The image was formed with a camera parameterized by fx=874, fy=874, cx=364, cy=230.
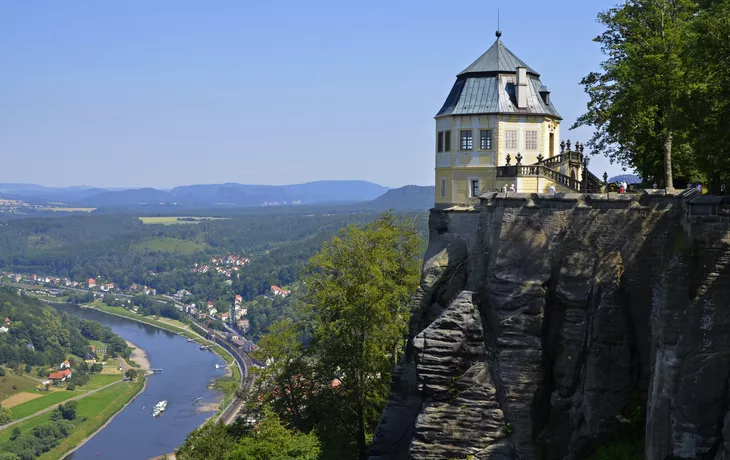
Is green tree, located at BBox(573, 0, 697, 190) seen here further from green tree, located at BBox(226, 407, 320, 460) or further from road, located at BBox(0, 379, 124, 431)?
road, located at BBox(0, 379, 124, 431)

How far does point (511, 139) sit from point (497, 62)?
407cm

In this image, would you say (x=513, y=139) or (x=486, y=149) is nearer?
(x=486, y=149)

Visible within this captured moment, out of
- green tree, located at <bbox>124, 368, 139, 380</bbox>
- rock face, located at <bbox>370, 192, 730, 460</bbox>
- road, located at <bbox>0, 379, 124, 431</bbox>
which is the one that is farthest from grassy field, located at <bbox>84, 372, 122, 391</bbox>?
rock face, located at <bbox>370, 192, 730, 460</bbox>

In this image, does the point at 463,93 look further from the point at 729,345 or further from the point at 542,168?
the point at 729,345

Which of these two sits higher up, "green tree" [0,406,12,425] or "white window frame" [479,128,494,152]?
"white window frame" [479,128,494,152]

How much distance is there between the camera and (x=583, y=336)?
2848 centimetres

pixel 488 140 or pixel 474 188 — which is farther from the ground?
pixel 488 140

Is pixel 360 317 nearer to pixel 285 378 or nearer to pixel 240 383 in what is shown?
pixel 285 378

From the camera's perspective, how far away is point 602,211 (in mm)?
28844

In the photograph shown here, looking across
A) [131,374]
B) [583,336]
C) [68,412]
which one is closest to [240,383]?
[68,412]

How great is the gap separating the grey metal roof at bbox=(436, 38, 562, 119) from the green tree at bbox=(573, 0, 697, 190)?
15.2ft

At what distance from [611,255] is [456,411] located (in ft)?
25.4

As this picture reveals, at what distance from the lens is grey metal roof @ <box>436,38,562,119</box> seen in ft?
136

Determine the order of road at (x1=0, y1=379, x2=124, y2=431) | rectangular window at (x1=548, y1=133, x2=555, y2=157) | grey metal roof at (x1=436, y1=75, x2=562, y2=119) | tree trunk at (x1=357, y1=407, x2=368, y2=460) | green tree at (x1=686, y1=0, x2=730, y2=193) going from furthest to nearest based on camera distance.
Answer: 1. road at (x1=0, y1=379, x2=124, y2=431)
2. tree trunk at (x1=357, y1=407, x2=368, y2=460)
3. rectangular window at (x1=548, y1=133, x2=555, y2=157)
4. grey metal roof at (x1=436, y1=75, x2=562, y2=119)
5. green tree at (x1=686, y1=0, x2=730, y2=193)
